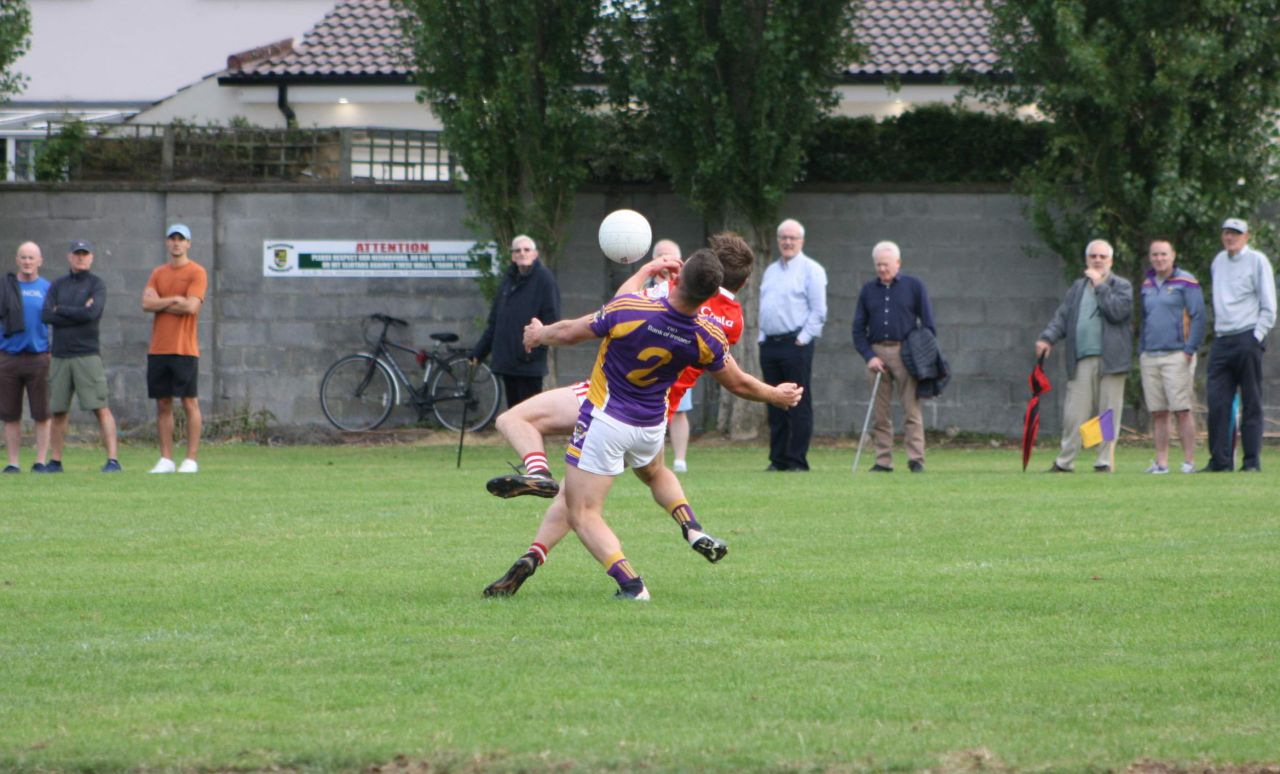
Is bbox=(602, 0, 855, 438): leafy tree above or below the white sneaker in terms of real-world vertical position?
above

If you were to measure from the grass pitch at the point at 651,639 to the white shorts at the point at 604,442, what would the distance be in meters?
0.62

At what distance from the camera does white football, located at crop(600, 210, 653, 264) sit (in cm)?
951

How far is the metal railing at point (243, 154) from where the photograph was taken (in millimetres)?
22250

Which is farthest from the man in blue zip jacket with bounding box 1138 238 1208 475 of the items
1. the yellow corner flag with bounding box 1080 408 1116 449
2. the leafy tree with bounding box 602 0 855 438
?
the leafy tree with bounding box 602 0 855 438

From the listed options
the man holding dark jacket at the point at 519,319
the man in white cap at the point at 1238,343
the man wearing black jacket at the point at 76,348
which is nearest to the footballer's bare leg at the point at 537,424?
the man holding dark jacket at the point at 519,319

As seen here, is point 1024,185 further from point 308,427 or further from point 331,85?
point 331,85

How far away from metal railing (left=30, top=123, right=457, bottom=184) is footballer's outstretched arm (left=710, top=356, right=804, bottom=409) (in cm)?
1419

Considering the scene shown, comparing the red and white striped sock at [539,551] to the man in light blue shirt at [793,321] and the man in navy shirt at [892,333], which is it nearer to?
the man in light blue shirt at [793,321]

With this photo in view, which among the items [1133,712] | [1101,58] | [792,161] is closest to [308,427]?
[792,161]

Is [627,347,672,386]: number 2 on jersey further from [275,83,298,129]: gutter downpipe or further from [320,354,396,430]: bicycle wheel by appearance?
[275,83,298,129]: gutter downpipe

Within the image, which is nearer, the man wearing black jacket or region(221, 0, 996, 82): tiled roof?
the man wearing black jacket

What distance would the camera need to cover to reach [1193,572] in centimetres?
904

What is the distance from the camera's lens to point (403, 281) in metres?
22.1

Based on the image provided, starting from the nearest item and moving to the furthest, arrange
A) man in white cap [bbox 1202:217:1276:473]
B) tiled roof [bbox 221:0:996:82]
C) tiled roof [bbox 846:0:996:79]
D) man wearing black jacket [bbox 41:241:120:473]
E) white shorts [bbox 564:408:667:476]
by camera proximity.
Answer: white shorts [bbox 564:408:667:476] < man in white cap [bbox 1202:217:1276:473] < man wearing black jacket [bbox 41:241:120:473] < tiled roof [bbox 846:0:996:79] < tiled roof [bbox 221:0:996:82]
